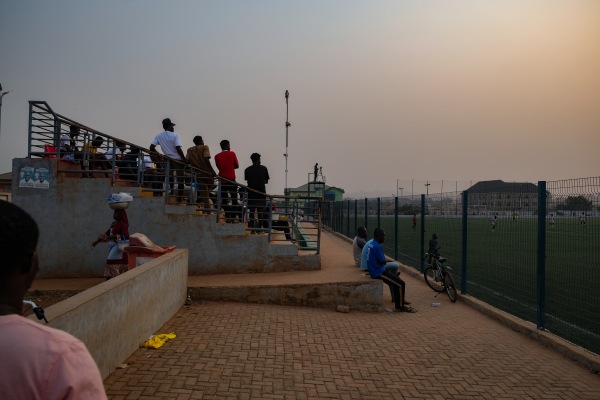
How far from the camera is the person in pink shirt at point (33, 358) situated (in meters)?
1.26

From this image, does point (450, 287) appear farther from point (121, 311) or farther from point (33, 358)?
point (33, 358)

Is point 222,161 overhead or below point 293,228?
overhead

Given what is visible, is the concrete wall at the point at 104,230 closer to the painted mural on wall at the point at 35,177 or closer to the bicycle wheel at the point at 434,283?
the painted mural on wall at the point at 35,177

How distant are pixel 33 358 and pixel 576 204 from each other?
6685 mm

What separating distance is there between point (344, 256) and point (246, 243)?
403 cm

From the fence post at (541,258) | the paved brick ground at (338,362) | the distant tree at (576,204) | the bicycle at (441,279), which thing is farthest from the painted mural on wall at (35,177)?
the distant tree at (576,204)

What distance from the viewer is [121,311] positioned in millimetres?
5156

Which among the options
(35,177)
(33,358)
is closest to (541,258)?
(33,358)

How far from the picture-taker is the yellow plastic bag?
589cm

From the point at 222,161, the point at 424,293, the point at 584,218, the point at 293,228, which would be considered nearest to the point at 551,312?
the point at 424,293

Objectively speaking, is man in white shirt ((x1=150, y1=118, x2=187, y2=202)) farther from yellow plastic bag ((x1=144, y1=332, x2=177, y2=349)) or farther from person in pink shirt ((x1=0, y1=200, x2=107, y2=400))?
person in pink shirt ((x1=0, y1=200, x2=107, y2=400))

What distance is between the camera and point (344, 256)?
13.4m

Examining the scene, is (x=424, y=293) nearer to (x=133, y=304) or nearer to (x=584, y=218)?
(x=584, y=218)

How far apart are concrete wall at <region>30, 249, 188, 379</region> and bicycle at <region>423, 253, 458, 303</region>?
5.43 m
